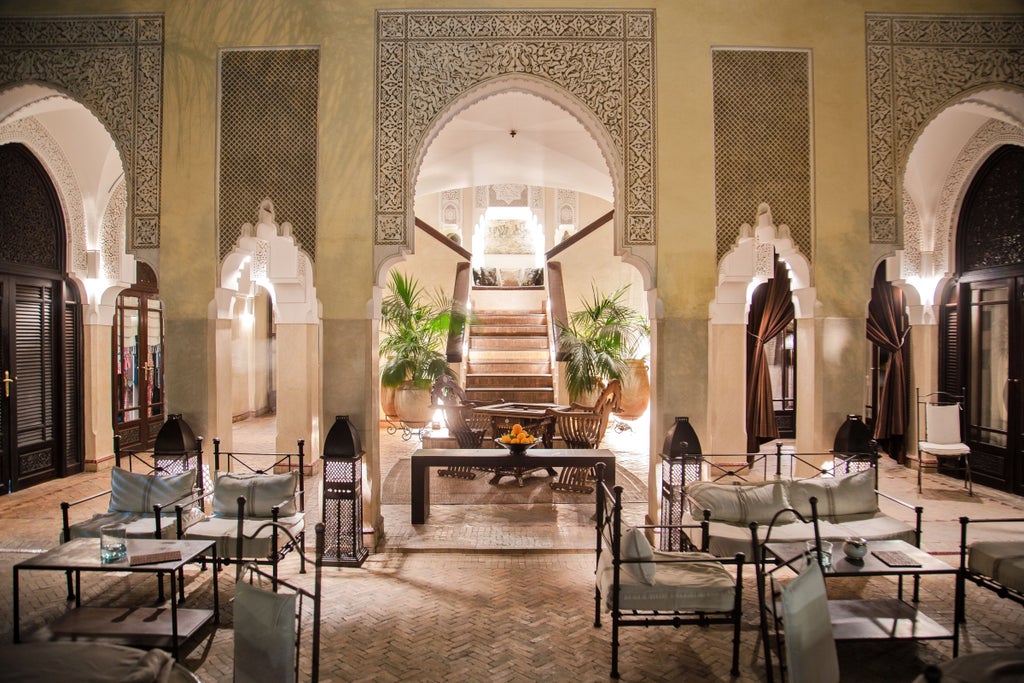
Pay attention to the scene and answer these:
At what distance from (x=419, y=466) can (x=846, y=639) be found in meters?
3.59

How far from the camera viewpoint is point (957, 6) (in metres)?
5.41

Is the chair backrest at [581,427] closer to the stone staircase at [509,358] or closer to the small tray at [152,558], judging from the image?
the stone staircase at [509,358]

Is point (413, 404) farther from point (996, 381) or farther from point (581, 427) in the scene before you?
point (996, 381)

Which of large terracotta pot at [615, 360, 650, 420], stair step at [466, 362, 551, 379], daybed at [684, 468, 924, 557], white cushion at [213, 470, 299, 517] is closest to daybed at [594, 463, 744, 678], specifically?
daybed at [684, 468, 924, 557]

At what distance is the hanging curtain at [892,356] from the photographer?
8695mm

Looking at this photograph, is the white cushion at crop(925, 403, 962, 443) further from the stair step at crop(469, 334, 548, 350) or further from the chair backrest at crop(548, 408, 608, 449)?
the stair step at crop(469, 334, 548, 350)

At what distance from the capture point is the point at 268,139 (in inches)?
213

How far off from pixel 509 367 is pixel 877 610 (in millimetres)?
7335

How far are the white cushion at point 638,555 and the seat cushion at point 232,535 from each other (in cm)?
232

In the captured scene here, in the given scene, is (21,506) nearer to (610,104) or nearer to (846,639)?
(610,104)

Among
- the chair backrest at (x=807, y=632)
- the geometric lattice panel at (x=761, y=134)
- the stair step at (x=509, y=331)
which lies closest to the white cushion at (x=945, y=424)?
the geometric lattice panel at (x=761, y=134)

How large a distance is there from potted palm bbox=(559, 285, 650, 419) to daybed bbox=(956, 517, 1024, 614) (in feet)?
16.6

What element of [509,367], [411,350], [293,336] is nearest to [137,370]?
[293,336]

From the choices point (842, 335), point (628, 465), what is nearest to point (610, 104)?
point (842, 335)
